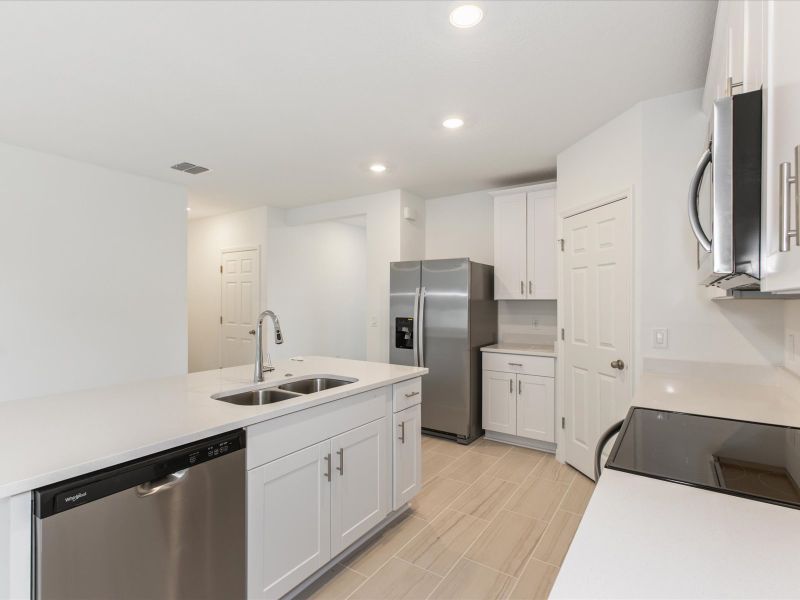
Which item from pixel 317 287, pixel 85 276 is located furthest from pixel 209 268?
pixel 85 276

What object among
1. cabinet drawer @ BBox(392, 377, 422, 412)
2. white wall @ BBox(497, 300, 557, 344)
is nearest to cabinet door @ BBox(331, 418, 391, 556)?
cabinet drawer @ BBox(392, 377, 422, 412)

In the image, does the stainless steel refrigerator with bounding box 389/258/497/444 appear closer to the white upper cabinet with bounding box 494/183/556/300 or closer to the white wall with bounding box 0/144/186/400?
the white upper cabinet with bounding box 494/183/556/300

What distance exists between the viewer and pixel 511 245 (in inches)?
157

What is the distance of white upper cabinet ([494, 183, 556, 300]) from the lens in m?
3.79

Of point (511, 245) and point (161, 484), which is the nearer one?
point (161, 484)

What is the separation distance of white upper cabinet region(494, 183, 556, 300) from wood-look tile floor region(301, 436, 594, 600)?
1551mm

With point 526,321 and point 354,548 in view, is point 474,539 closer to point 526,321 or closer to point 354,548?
point 354,548

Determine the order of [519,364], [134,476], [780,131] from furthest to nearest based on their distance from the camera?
[519,364], [134,476], [780,131]

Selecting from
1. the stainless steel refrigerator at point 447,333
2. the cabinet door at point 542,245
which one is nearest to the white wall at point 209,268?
the stainless steel refrigerator at point 447,333

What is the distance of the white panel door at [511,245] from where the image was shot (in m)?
3.93

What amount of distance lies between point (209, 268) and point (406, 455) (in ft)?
15.6

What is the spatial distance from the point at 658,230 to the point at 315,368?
223 cm

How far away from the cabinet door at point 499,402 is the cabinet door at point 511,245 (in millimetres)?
795

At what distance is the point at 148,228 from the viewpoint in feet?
13.6
